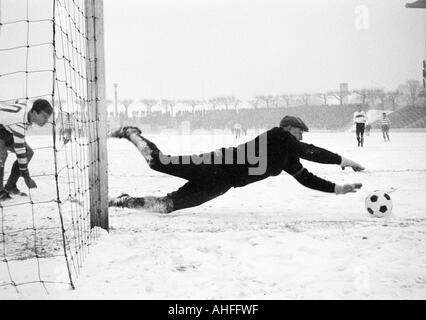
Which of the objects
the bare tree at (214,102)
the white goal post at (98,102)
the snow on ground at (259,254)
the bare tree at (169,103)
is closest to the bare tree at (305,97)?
the bare tree at (214,102)

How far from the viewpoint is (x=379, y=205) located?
4.32 meters

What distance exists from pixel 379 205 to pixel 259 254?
195 cm

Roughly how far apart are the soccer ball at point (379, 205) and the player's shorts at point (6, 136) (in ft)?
16.3

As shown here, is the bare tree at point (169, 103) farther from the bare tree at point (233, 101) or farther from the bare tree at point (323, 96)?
the bare tree at point (323, 96)

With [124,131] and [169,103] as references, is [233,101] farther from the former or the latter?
[124,131]

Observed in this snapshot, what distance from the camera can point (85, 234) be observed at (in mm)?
3662

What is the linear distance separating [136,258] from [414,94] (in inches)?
2849

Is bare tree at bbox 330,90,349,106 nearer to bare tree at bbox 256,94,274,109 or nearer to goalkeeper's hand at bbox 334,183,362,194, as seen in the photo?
bare tree at bbox 256,94,274,109

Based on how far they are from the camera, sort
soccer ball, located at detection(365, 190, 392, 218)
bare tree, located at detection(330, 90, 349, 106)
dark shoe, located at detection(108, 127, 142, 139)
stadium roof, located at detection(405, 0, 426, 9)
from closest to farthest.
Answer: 1. soccer ball, located at detection(365, 190, 392, 218)
2. dark shoe, located at detection(108, 127, 142, 139)
3. stadium roof, located at detection(405, 0, 426, 9)
4. bare tree, located at detection(330, 90, 349, 106)

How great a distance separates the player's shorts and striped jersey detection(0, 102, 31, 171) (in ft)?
0.31

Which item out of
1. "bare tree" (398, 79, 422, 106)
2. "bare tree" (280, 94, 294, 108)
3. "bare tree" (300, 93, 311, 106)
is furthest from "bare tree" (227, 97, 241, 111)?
"bare tree" (398, 79, 422, 106)

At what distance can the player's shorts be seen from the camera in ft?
17.6

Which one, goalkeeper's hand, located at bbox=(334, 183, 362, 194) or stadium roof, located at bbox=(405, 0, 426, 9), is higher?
stadium roof, located at bbox=(405, 0, 426, 9)

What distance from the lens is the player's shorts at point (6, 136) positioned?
537cm
